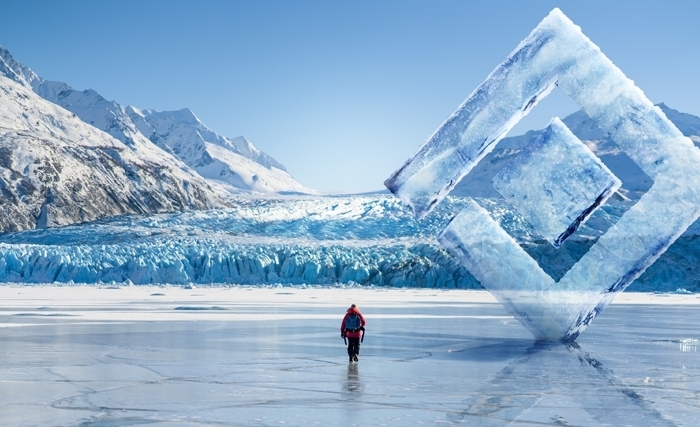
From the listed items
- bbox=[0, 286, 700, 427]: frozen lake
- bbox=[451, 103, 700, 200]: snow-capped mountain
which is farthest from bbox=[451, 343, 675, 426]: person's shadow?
bbox=[451, 103, 700, 200]: snow-capped mountain

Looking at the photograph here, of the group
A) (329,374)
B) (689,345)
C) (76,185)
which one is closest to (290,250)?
(689,345)

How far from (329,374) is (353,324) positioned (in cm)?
171

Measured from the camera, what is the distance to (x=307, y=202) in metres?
68.1

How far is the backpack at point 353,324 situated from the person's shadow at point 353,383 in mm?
788

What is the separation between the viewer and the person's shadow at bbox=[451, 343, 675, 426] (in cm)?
816

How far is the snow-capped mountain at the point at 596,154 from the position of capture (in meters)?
113

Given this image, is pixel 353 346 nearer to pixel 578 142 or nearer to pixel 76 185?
pixel 578 142

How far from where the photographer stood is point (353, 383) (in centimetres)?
1057

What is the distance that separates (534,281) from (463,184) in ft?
340

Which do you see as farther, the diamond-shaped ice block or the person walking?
the diamond-shaped ice block

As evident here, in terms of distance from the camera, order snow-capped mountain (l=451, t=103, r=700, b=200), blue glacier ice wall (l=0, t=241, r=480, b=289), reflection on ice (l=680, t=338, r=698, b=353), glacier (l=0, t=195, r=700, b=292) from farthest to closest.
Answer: snow-capped mountain (l=451, t=103, r=700, b=200)
glacier (l=0, t=195, r=700, b=292)
blue glacier ice wall (l=0, t=241, r=480, b=289)
reflection on ice (l=680, t=338, r=698, b=353)

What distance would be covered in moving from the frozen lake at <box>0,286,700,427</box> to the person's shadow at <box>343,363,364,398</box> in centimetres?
3

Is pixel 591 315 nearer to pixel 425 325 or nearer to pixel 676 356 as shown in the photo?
pixel 676 356

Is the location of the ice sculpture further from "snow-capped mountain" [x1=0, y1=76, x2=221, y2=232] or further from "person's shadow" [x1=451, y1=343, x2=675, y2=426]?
"snow-capped mountain" [x1=0, y1=76, x2=221, y2=232]
